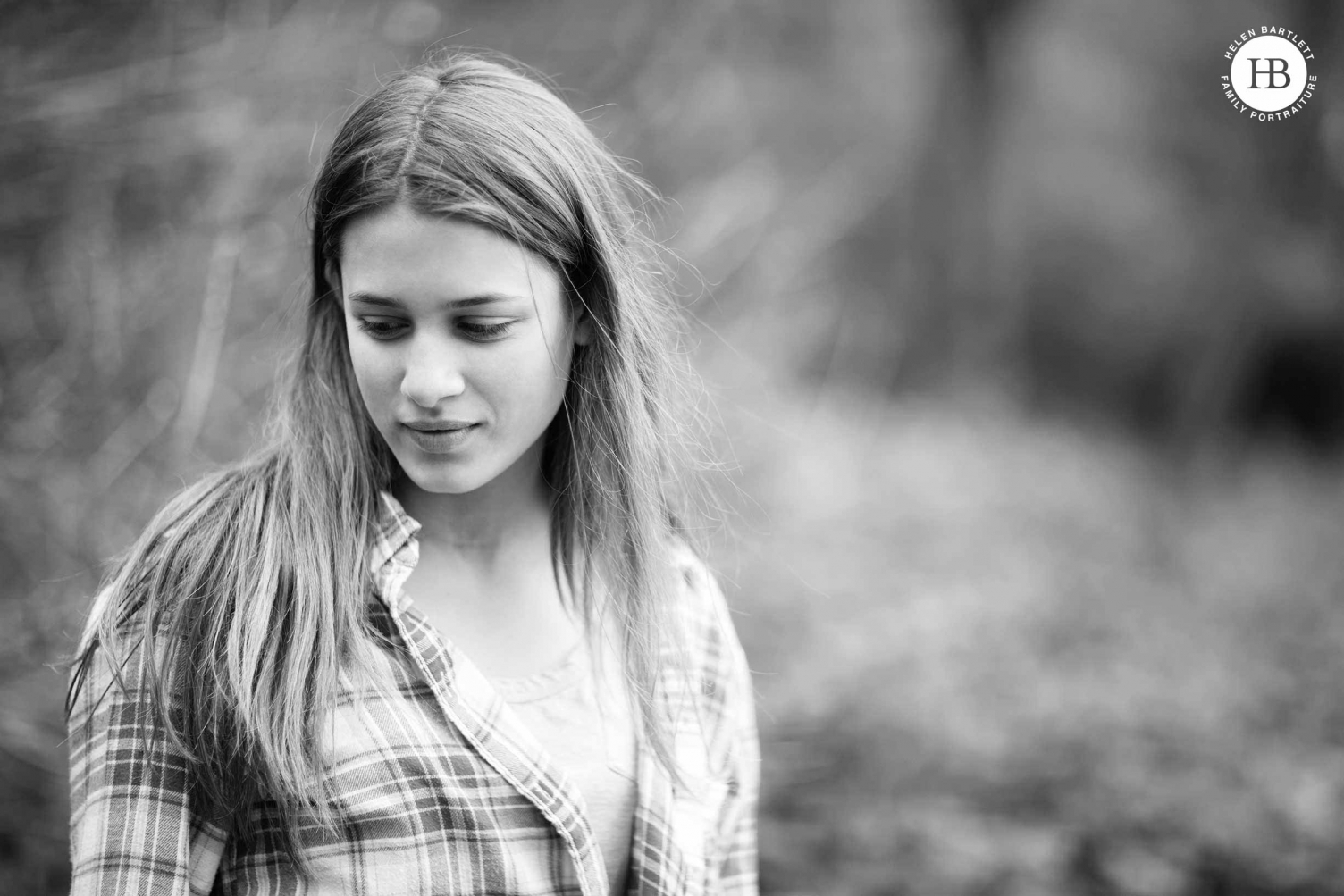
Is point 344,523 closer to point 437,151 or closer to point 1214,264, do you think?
point 437,151

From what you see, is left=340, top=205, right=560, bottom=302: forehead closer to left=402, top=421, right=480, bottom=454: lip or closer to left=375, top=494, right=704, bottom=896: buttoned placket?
left=402, top=421, right=480, bottom=454: lip

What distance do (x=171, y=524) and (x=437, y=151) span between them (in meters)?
0.56

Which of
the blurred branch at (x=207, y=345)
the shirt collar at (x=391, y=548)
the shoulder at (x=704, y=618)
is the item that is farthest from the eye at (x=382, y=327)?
the blurred branch at (x=207, y=345)

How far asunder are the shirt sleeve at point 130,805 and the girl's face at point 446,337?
412 mm

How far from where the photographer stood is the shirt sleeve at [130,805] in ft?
3.97

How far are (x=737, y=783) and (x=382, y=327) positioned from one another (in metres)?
0.87

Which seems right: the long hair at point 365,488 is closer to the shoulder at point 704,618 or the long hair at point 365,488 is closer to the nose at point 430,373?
the shoulder at point 704,618

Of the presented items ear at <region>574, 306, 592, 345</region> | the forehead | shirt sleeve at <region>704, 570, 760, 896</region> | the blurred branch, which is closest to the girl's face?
the forehead

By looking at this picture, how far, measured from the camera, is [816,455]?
449 cm

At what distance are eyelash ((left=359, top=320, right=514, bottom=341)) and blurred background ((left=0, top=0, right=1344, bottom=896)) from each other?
62cm

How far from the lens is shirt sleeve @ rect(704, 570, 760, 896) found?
5.51 ft

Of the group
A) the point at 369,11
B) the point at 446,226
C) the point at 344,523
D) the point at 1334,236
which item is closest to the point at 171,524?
the point at 344,523

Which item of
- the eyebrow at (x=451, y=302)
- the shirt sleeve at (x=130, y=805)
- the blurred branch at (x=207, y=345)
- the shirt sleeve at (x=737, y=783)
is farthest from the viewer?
the blurred branch at (x=207, y=345)

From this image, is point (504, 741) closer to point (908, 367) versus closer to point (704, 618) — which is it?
point (704, 618)
